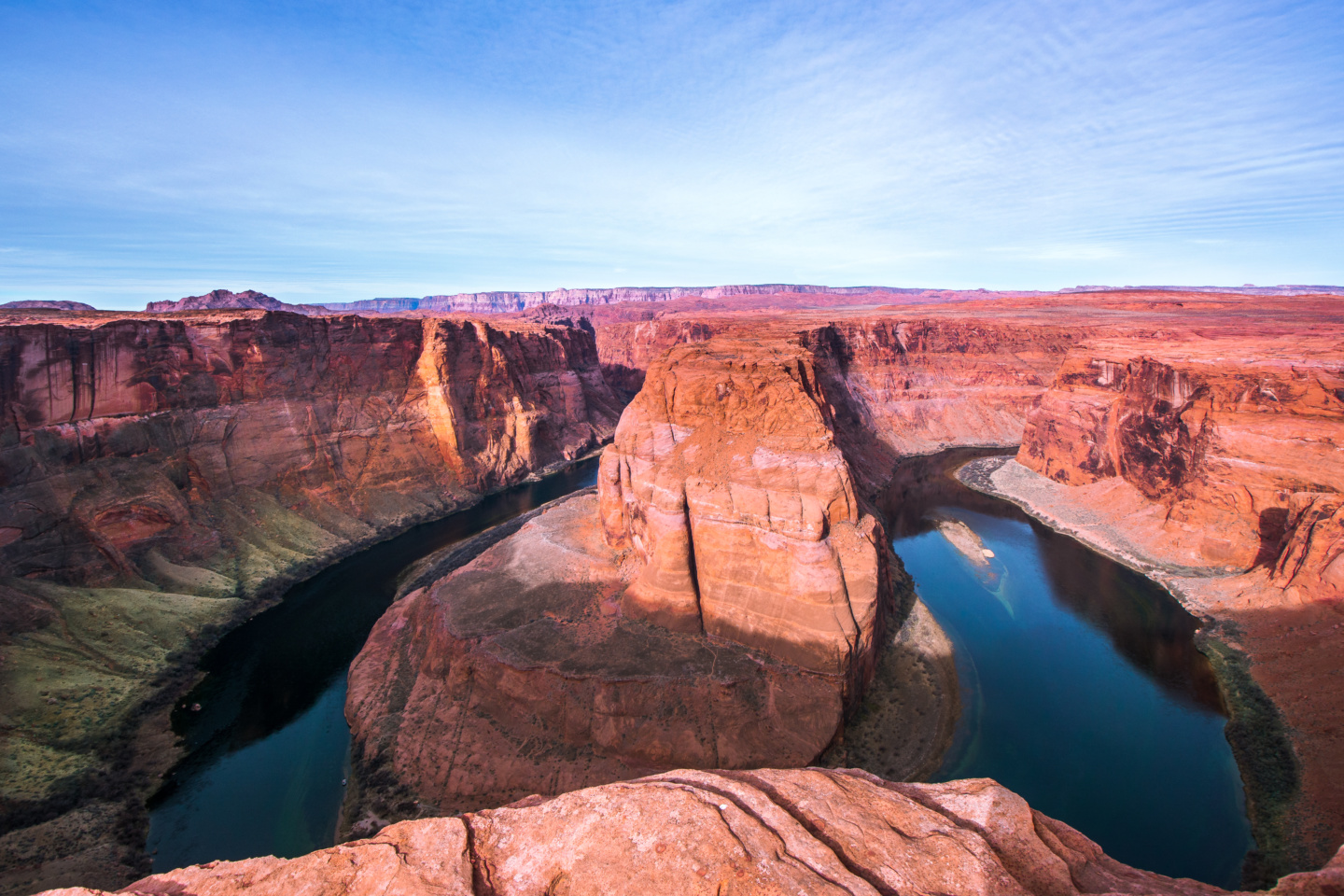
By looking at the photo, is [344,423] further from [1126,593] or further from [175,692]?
[1126,593]

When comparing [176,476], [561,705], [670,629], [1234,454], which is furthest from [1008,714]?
[176,476]

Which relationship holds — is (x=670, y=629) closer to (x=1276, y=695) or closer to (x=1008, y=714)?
(x=1008, y=714)

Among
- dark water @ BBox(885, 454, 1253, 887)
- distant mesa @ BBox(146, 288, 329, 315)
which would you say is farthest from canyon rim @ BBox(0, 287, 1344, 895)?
distant mesa @ BBox(146, 288, 329, 315)

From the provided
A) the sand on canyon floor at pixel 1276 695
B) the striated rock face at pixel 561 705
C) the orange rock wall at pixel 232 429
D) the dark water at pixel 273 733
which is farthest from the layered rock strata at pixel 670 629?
the orange rock wall at pixel 232 429

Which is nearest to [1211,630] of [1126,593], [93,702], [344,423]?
[1126,593]

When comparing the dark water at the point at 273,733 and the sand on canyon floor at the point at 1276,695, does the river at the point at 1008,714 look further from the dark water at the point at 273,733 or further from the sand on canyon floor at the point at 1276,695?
the sand on canyon floor at the point at 1276,695

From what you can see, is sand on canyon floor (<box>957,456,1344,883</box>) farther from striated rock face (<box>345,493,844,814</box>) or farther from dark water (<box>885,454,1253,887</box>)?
striated rock face (<box>345,493,844,814</box>)
